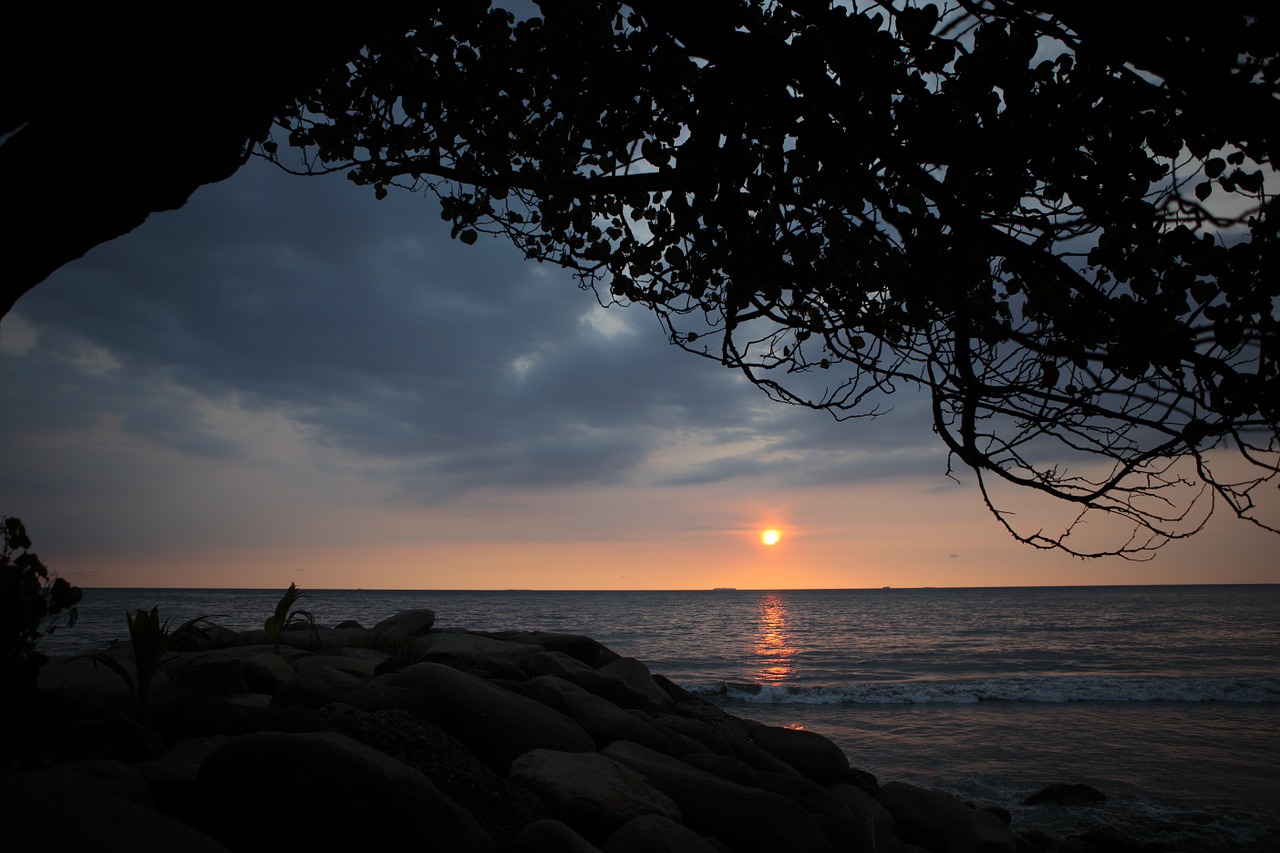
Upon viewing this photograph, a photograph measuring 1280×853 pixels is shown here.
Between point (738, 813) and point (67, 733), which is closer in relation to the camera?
point (67, 733)

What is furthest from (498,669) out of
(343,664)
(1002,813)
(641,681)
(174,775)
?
(1002,813)

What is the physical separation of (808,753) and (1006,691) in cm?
1375

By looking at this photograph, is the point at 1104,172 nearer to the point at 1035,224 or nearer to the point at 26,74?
the point at 1035,224

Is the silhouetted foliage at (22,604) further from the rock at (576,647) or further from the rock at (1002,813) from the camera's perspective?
the rock at (1002,813)

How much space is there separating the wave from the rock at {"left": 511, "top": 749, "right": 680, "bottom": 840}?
1426 centimetres

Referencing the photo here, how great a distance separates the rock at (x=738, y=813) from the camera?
4355 millimetres

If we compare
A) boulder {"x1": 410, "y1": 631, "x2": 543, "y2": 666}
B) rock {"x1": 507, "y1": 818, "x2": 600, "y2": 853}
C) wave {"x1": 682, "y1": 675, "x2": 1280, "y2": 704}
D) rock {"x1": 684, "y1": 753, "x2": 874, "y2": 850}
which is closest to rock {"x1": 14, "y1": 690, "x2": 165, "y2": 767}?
rock {"x1": 507, "y1": 818, "x2": 600, "y2": 853}

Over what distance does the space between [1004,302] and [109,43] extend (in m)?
4.34

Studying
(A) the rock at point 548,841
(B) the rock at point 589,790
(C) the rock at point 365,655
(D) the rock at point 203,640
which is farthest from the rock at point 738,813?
(D) the rock at point 203,640

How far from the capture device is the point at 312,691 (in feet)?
15.1

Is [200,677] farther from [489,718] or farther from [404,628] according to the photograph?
[404,628]

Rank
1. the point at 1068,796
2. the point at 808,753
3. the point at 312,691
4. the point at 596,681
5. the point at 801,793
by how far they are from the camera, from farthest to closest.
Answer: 1. the point at 1068,796
2. the point at 808,753
3. the point at 596,681
4. the point at 801,793
5. the point at 312,691

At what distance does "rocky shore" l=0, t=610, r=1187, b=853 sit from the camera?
281cm

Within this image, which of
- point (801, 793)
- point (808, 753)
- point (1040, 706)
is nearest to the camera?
point (801, 793)
